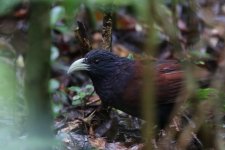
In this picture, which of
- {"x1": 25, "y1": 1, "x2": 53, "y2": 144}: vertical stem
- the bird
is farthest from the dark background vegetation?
the bird

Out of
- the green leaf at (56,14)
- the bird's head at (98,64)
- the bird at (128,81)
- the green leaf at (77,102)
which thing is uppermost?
the green leaf at (56,14)

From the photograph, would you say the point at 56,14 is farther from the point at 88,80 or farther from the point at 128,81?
the point at 128,81

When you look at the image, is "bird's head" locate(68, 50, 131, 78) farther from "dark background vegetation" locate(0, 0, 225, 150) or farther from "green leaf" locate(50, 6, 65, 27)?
"green leaf" locate(50, 6, 65, 27)

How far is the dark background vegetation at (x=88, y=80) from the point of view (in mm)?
2348

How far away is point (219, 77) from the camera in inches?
101

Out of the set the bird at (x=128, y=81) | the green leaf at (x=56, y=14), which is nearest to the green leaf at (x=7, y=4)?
the bird at (x=128, y=81)

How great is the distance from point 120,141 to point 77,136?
39 cm

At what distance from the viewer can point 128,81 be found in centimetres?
491

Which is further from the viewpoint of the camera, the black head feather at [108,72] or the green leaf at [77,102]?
the green leaf at [77,102]

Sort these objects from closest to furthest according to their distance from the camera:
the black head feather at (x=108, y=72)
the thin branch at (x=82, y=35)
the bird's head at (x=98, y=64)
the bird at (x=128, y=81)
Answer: the bird at (x=128, y=81), the black head feather at (x=108, y=72), the thin branch at (x=82, y=35), the bird's head at (x=98, y=64)

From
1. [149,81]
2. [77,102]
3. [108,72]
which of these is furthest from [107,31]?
[149,81]

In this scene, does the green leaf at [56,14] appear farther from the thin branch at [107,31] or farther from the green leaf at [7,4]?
the green leaf at [7,4]

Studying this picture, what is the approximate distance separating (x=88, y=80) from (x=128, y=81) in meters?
2.40

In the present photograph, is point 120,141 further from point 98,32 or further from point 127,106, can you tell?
point 98,32
